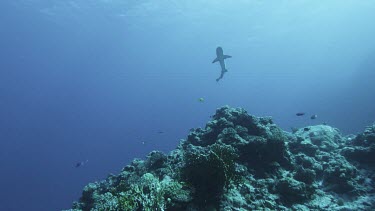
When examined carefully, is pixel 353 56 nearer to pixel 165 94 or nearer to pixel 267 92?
pixel 267 92

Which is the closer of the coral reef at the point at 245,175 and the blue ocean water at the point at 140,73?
the coral reef at the point at 245,175

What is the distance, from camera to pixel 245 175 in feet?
35.7

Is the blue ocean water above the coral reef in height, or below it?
above

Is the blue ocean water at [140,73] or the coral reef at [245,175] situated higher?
the blue ocean water at [140,73]

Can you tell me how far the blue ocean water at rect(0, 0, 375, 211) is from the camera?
57.6m

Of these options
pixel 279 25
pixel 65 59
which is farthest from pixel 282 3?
pixel 65 59

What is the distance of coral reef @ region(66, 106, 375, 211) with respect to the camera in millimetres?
8539

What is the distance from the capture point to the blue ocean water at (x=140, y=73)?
57.6m

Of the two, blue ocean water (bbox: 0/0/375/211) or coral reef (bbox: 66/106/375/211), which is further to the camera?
blue ocean water (bbox: 0/0/375/211)

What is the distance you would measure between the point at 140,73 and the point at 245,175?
119979 millimetres

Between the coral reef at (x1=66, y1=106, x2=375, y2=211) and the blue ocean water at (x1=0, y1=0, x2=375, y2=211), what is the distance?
30.2 feet

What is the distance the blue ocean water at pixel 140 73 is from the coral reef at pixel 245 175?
30.2ft

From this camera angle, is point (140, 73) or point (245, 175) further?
point (140, 73)

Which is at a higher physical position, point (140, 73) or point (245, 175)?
point (140, 73)
